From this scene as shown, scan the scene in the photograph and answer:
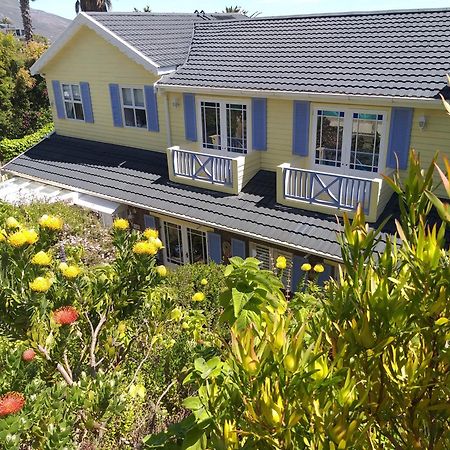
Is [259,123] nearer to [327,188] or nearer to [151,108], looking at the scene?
[327,188]

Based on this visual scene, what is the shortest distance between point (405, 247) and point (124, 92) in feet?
48.1

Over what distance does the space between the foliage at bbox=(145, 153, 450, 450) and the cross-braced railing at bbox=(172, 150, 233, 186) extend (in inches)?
386

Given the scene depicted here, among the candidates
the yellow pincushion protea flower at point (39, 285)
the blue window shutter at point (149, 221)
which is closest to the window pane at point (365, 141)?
the blue window shutter at point (149, 221)

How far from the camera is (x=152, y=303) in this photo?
4.39 m

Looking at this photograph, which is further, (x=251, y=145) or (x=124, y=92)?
(x=124, y=92)

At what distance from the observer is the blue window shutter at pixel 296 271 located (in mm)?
10758

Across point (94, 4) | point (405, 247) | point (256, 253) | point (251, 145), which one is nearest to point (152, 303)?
point (405, 247)

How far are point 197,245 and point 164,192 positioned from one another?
76.0 inches

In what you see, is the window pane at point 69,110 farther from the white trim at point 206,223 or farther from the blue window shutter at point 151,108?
the blue window shutter at point 151,108

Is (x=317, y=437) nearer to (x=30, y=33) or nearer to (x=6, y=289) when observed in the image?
(x=6, y=289)

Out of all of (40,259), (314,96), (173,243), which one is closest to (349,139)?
(314,96)

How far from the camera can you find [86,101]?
16453 millimetres

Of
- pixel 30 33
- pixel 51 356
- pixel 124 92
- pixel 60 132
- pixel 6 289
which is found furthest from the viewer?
pixel 30 33

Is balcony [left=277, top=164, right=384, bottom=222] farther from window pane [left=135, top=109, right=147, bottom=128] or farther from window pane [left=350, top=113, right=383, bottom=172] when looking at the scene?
window pane [left=135, top=109, right=147, bottom=128]
